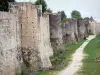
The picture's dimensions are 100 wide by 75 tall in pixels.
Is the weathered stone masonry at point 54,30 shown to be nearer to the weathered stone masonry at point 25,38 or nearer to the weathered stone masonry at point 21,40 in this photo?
the weathered stone masonry at point 21,40

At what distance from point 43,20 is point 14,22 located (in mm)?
8005

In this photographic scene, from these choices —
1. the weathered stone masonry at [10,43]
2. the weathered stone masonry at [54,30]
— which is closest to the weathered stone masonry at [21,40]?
the weathered stone masonry at [10,43]

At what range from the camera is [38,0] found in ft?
221

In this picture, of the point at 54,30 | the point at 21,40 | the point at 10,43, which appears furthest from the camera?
the point at 54,30

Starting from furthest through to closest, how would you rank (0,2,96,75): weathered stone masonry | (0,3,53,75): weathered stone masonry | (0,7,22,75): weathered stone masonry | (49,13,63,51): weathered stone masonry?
(49,13,63,51): weathered stone masonry < (0,3,53,75): weathered stone masonry < (0,2,96,75): weathered stone masonry < (0,7,22,75): weathered stone masonry

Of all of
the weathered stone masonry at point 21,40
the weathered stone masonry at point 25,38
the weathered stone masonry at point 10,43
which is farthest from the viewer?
the weathered stone masonry at point 25,38

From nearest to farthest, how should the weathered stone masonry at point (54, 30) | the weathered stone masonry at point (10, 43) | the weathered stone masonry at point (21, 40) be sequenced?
the weathered stone masonry at point (10, 43), the weathered stone masonry at point (21, 40), the weathered stone masonry at point (54, 30)

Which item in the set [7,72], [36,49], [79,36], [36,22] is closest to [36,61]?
[36,49]

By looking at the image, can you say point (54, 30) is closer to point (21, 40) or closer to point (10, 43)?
point (21, 40)

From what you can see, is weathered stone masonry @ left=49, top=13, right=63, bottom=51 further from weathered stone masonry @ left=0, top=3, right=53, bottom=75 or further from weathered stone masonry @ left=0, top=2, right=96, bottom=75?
weathered stone masonry @ left=0, top=3, right=53, bottom=75

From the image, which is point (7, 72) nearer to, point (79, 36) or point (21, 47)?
point (21, 47)

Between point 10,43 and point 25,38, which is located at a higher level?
point 25,38

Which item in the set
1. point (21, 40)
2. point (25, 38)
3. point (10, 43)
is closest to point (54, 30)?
point (25, 38)

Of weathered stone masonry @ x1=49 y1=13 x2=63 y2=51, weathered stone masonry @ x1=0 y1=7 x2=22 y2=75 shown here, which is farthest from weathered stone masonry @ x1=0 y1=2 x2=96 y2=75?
weathered stone masonry @ x1=49 y1=13 x2=63 y2=51
